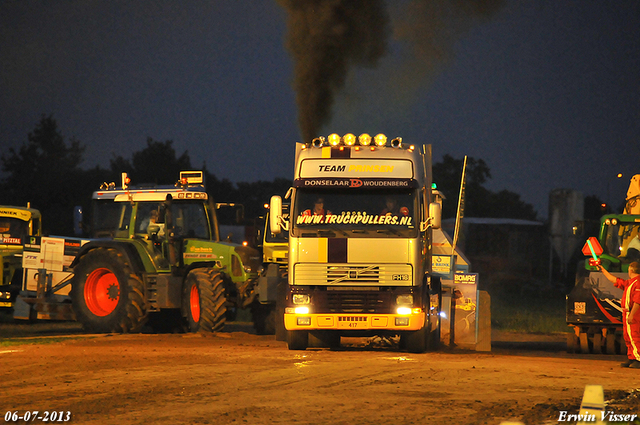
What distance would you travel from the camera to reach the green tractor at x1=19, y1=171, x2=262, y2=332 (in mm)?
16562

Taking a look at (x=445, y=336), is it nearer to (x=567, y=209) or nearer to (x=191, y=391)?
(x=191, y=391)

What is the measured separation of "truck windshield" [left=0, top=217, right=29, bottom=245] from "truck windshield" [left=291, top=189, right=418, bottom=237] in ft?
38.8

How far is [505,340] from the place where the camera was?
19.8 meters

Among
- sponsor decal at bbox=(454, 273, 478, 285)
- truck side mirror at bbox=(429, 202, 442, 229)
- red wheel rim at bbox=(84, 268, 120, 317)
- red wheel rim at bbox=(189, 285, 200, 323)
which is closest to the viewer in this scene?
truck side mirror at bbox=(429, 202, 442, 229)

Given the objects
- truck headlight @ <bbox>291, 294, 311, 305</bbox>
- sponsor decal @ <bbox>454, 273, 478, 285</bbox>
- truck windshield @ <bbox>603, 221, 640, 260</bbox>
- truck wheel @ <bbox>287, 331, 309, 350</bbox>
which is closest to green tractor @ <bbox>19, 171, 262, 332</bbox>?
truck wheel @ <bbox>287, 331, 309, 350</bbox>

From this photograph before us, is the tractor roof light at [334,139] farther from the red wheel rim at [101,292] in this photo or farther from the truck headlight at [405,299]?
the red wheel rim at [101,292]

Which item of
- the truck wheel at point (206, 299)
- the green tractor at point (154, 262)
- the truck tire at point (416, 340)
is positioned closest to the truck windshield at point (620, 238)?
the truck tire at point (416, 340)

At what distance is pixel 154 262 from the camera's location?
1686 centimetres

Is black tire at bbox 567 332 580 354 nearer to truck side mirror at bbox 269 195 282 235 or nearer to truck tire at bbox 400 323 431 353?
truck tire at bbox 400 323 431 353

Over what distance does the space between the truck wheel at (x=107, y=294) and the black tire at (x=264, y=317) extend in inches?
98.6

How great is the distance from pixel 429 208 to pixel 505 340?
25.4 ft

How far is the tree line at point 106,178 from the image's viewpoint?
5719cm

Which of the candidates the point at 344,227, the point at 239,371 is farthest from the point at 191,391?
the point at 344,227

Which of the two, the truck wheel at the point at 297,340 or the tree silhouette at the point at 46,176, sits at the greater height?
the tree silhouette at the point at 46,176
